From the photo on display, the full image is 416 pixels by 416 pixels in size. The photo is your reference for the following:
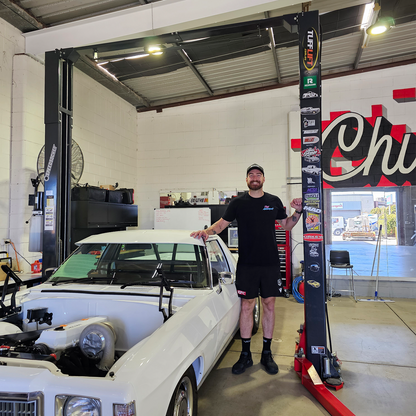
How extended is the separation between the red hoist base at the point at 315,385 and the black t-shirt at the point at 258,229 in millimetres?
726

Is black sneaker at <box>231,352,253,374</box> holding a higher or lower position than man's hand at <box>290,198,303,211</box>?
lower

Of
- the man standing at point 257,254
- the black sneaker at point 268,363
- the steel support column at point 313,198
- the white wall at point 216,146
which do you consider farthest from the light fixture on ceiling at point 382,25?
the black sneaker at point 268,363

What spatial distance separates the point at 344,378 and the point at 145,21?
4689 mm

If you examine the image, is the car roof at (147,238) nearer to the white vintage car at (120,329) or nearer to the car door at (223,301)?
the white vintage car at (120,329)

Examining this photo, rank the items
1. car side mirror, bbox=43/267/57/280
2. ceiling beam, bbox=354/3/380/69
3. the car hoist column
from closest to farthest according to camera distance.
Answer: car side mirror, bbox=43/267/57/280 < the car hoist column < ceiling beam, bbox=354/3/380/69

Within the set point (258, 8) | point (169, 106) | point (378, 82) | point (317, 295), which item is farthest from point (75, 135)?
point (378, 82)

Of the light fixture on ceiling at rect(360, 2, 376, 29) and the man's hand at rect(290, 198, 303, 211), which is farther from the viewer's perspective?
the light fixture on ceiling at rect(360, 2, 376, 29)

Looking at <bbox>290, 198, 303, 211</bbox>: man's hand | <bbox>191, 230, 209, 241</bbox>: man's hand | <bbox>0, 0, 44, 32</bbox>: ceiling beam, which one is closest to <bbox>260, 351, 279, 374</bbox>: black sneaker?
<bbox>191, 230, 209, 241</bbox>: man's hand

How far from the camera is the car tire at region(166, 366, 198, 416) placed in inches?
64.1

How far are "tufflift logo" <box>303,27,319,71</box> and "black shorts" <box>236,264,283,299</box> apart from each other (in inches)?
70.7

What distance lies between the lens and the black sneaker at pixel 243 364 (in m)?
2.73

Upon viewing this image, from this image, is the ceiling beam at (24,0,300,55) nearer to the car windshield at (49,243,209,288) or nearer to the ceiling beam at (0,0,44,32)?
the ceiling beam at (0,0,44,32)

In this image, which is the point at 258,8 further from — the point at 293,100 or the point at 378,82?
the point at 378,82

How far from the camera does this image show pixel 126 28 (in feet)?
14.5
